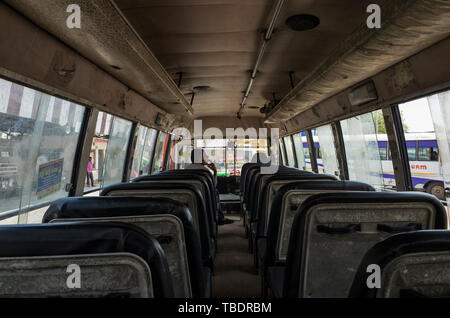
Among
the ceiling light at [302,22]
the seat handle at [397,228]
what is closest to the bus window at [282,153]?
the ceiling light at [302,22]

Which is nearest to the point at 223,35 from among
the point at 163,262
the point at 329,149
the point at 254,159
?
the point at 163,262

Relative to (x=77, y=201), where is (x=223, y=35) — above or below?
above

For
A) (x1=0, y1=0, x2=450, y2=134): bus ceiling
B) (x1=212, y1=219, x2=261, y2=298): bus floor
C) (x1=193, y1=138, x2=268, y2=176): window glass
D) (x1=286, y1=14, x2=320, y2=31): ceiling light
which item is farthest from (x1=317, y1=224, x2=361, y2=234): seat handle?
(x1=193, y1=138, x2=268, y2=176): window glass

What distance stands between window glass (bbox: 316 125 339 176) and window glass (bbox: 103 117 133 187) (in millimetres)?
4926

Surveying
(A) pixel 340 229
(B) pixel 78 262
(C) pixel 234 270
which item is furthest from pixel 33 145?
(A) pixel 340 229

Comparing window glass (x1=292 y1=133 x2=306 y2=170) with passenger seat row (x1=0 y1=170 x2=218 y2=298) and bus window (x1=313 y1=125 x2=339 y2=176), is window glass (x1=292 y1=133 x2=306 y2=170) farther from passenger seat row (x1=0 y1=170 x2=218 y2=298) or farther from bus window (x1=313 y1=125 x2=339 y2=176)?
passenger seat row (x1=0 y1=170 x2=218 y2=298)

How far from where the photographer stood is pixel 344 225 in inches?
66.1

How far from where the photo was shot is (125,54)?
2.85 m

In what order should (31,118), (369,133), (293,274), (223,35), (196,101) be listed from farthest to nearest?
(196,101) → (369,133) → (223,35) → (31,118) → (293,274)

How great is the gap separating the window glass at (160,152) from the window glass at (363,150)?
5661 mm

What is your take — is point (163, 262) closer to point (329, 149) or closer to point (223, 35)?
point (223, 35)

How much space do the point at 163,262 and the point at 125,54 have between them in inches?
99.8

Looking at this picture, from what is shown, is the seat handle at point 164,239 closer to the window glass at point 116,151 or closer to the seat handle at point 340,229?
the seat handle at point 340,229
